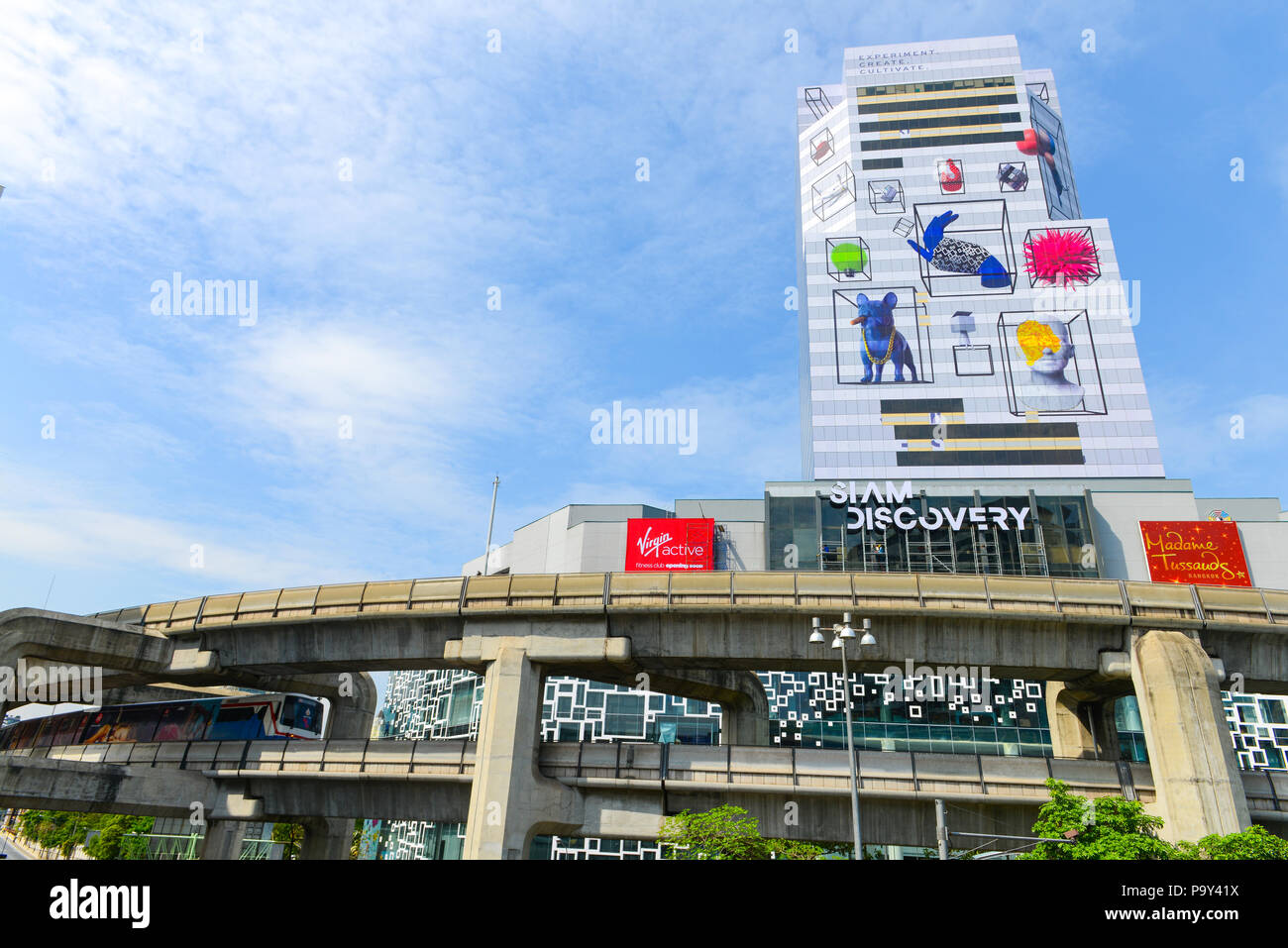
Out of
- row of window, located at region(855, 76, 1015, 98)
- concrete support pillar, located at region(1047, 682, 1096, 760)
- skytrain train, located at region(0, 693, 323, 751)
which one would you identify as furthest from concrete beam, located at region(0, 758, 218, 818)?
row of window, located at region(855, 76, 1015, 98)

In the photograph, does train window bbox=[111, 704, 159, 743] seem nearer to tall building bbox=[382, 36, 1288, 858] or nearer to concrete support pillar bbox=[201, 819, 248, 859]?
concrete support pillar bbox=[201, 819, 248, 859]

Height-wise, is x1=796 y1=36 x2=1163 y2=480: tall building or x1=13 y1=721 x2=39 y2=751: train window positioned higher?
x1=796 y1=36 x2=1163 y2=480: tall building

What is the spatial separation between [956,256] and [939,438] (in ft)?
93.5

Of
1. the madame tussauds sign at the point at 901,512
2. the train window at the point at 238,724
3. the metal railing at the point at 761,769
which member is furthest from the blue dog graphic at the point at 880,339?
the train window at the point at 238,724

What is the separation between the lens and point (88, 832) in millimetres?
68562

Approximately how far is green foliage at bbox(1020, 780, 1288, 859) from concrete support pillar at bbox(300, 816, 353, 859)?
35525 millimetres

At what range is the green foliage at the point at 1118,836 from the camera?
2233 cm

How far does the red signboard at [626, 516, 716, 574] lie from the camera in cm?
6400

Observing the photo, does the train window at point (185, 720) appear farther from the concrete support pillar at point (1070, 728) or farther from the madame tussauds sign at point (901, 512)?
A: the madame tussauds sign at point (901, 512)

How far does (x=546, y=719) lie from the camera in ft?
172

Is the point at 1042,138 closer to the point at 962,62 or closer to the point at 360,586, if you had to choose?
the point at 962,62

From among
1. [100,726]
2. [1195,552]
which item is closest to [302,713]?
[100,726]
